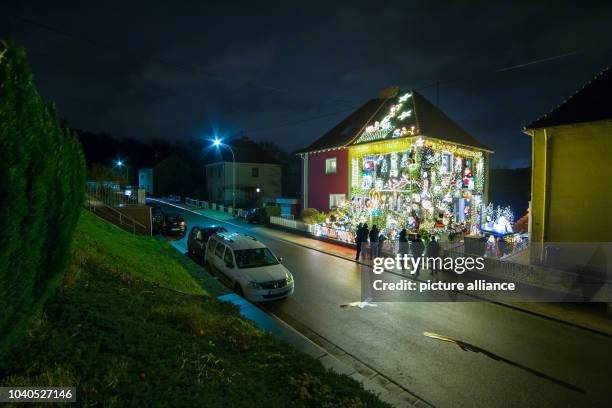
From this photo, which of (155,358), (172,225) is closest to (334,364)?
(155,358)

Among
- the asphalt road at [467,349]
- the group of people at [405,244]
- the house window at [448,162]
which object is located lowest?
the asphalt road at [467,349]

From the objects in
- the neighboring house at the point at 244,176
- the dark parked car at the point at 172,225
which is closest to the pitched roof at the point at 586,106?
the dark parked car at the point at 172,225

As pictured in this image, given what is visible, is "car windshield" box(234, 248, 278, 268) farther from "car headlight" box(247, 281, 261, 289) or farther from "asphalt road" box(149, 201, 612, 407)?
"asphalt road" box(149, 201, 612, 407)

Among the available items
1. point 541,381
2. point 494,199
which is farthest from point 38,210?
point 494,199

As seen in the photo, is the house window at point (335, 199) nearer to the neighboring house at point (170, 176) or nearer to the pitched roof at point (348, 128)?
the pitched roof at point (348, 128)

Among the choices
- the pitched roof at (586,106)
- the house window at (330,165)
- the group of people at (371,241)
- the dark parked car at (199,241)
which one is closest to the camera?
the pitched roof at (586,106)

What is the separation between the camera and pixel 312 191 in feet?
90.3

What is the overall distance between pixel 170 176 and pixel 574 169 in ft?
193

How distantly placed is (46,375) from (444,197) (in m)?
17.3

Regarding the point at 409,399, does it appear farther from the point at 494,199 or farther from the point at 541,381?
the point at 494,199

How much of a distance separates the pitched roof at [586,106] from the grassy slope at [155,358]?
1300 centimetres

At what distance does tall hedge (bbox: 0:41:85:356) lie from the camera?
8.19 feet

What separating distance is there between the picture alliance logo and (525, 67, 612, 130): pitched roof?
5.90 m

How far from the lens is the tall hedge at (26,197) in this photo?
8.19 feet
